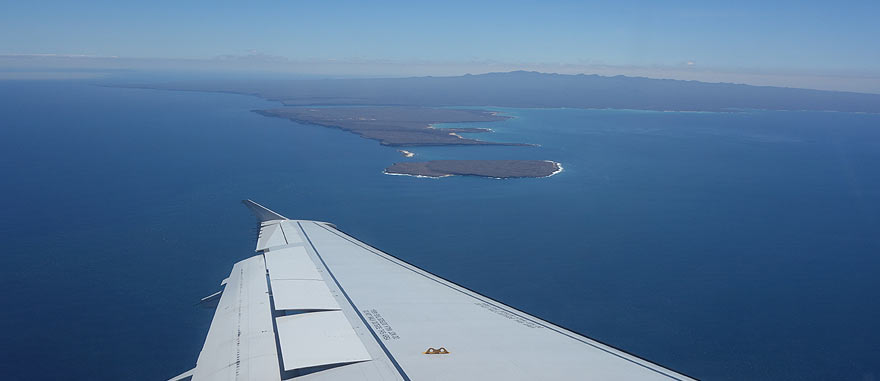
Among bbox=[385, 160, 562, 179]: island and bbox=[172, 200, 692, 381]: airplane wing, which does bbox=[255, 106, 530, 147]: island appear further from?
bbox=[172, 200, 692, 381]: airplane wing

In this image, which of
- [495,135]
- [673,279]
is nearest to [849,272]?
[673,279]

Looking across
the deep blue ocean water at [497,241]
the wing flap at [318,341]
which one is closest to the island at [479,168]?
the deep blue ocean water at [497,241]

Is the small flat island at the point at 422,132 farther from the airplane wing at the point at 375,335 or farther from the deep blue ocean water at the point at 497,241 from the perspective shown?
the airplane wing at the point at 375,335

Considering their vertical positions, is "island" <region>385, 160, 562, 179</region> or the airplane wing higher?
the airplane wing

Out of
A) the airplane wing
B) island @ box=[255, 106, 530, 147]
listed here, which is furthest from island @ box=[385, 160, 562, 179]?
the airplane wing

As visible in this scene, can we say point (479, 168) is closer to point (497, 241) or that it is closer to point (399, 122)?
point (497, 241)

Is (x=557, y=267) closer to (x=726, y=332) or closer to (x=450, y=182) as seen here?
(x=726, y=332)
